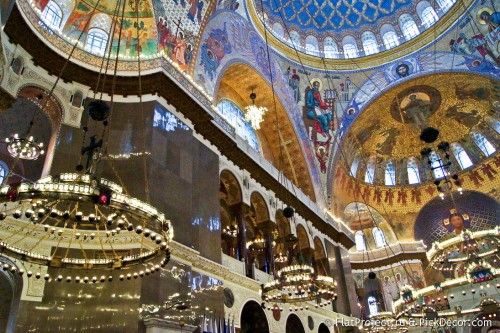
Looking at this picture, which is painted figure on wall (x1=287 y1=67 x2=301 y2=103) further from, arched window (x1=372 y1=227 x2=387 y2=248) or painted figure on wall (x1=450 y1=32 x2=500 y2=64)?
arched window (x1=372 y1=227 x2=387 y2=248)

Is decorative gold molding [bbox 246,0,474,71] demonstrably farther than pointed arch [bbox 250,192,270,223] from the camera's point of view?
Yes

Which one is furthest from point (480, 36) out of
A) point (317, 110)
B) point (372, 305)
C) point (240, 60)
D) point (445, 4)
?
point (372, 305)

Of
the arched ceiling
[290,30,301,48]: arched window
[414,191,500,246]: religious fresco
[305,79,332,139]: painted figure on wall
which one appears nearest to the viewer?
the arched ceiling

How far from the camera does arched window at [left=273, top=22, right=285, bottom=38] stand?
63.8ft

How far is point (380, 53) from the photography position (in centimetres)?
2136

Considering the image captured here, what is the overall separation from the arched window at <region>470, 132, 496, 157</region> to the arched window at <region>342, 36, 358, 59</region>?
26.8 feet

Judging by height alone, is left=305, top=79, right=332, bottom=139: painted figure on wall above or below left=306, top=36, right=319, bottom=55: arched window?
below

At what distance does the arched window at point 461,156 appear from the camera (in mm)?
22913

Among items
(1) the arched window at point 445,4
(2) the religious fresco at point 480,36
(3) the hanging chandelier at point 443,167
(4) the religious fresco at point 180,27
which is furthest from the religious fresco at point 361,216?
(4) the religious fresco at point 180,27

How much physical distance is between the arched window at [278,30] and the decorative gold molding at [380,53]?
0.62 m

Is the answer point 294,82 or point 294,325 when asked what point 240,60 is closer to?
point 294,82

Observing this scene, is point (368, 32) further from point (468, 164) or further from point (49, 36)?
point (49, 36)

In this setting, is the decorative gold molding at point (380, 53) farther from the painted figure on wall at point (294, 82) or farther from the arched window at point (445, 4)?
the painted figure on wall at point (294, 82)

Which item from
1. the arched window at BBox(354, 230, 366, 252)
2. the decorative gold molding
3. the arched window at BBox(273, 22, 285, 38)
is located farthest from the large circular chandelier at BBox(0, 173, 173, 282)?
the arched window at BBox(354, 230, 366, 252)
